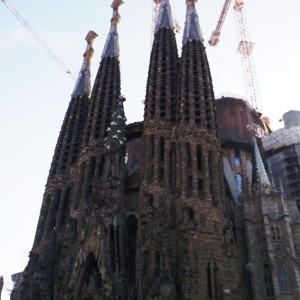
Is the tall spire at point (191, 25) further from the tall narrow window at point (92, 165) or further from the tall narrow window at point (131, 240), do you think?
the tall narrow window at point (131, 240)

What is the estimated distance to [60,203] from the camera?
3894cm

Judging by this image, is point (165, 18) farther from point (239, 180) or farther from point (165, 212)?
point (165, 212)

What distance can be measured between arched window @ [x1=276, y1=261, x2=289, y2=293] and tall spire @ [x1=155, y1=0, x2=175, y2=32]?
26613 millimetres

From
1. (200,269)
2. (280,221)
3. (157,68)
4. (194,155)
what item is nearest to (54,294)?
(200,269)

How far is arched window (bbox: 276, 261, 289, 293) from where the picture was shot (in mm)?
29734

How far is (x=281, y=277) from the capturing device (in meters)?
30.3

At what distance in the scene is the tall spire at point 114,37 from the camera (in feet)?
167

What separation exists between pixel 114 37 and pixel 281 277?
32798 millimetres

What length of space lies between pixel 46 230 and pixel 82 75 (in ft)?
65.9

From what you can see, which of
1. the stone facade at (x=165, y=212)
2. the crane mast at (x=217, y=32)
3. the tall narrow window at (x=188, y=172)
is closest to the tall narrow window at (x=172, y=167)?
the stone facade at (x=165, y=212)

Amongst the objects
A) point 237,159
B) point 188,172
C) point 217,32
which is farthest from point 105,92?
point 217,32

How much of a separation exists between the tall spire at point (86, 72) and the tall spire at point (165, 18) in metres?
8.94

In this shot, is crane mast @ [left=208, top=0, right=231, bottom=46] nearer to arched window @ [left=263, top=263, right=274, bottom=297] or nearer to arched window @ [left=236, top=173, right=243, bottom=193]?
arched window @ [left=236, top=173, right=243, bottom=193]

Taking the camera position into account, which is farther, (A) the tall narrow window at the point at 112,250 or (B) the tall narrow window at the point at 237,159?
(B) the tall narrow window at the point at 237,159
